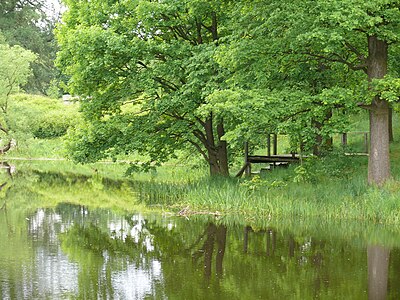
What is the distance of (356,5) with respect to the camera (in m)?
13.9

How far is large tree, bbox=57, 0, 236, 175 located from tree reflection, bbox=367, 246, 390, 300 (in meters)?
6.84

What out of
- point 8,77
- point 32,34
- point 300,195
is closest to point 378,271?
point 300,195

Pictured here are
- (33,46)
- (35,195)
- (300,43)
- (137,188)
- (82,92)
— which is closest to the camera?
(300,43)

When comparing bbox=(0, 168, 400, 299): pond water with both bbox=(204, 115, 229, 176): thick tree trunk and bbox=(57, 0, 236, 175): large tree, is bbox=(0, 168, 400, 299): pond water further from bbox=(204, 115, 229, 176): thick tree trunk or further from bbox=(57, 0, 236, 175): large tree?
bbox=(204, 115, 229, 176): thick tree trunk

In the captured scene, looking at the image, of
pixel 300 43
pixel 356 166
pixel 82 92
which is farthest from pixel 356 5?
pixel 82 92

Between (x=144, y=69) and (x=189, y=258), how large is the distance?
8984 millimetres

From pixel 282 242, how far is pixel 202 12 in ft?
26.6

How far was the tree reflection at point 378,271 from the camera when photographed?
9.61 meters

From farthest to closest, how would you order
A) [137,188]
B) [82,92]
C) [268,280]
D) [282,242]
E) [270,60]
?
[137,188]
[82,92]
[270,60]
[282,242]
[268,280]

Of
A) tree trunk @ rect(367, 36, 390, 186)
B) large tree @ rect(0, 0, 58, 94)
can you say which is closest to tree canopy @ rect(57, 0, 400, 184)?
tree trunk @ rect(367, 36, 390, 186)

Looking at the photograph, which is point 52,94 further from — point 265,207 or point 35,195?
point 265,207

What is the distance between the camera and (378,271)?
10898 mm

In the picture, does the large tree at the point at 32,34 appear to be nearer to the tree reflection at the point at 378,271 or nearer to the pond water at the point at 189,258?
the pond water at the point at 189,258

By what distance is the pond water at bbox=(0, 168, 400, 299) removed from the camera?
383 inches
